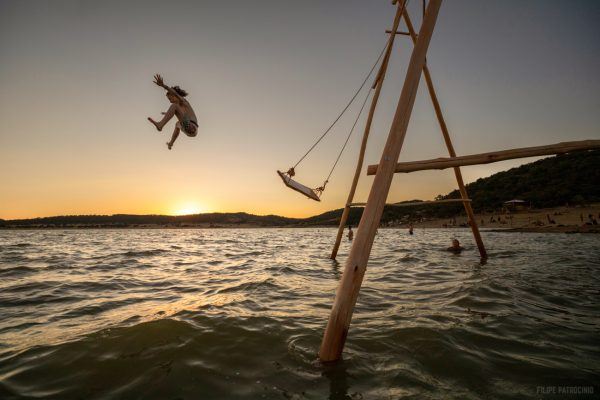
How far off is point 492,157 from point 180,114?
577 centimetres

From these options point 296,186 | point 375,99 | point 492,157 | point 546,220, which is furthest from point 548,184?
point 492,157

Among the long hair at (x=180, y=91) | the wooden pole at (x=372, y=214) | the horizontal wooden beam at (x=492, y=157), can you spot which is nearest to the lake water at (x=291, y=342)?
the wooden pole at (x=372, y=214)

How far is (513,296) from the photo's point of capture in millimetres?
6004

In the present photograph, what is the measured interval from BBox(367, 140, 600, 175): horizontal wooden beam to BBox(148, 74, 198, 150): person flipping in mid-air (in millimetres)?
4103

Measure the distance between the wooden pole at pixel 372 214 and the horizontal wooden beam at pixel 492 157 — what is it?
49 centimetres

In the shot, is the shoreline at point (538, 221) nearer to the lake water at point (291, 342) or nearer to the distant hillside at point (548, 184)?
the distant hillside at point (548, 184)

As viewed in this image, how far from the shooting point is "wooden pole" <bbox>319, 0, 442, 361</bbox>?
304cm

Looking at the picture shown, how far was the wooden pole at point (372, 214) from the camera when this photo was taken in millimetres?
3039

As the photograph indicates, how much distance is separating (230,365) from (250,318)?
1.58 m

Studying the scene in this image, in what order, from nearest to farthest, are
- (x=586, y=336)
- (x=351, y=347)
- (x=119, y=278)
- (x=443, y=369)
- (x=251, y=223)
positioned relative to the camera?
(x=443, y=369) → (x=351, y=347) → (x=586, y=336) → (x=119, y=278) → (x=251, y=223)

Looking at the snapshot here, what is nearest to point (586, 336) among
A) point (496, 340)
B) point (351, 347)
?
point (496, 340)

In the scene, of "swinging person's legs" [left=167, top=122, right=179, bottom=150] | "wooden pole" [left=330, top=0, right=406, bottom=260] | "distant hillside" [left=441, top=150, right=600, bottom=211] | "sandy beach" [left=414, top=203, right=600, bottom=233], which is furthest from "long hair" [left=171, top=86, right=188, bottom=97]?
"distant hillside" [left=441, top=150, right=600, bottom=211]

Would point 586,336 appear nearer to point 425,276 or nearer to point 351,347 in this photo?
point 351,347

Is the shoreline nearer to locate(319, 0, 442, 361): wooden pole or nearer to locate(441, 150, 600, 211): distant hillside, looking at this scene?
locate(441, 150, 600, 211): distant hillside
